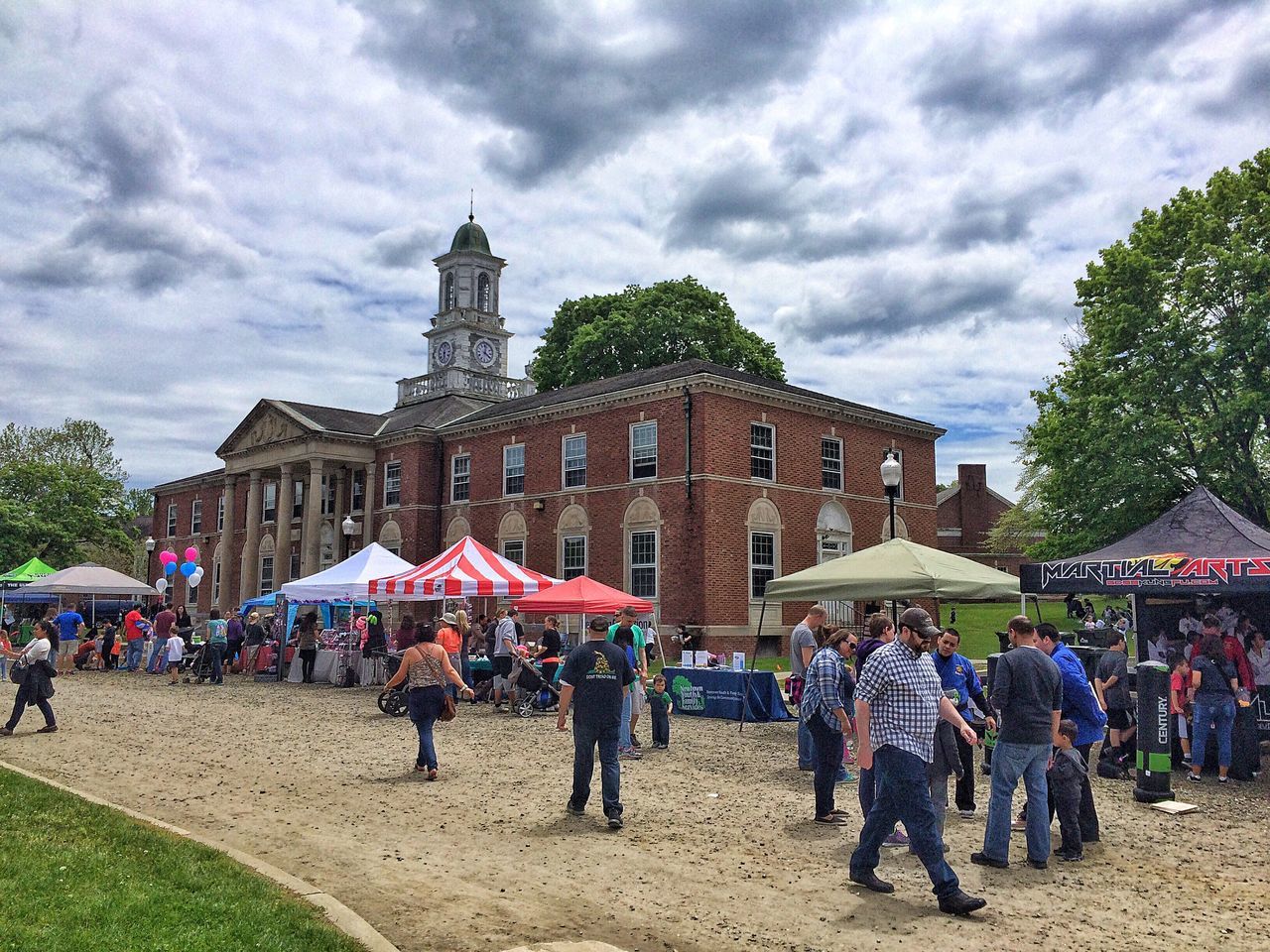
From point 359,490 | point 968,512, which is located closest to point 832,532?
point 359,490

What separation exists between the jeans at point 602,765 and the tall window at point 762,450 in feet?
75.3

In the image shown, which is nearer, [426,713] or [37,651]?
[426,713]

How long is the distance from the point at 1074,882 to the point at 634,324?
133 ft

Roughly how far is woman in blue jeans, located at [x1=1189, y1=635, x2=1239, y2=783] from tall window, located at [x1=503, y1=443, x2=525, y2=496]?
89.2ft

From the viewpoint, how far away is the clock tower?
57344 millimetres

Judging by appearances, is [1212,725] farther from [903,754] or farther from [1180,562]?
[903,754]

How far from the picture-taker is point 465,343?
60.5 m

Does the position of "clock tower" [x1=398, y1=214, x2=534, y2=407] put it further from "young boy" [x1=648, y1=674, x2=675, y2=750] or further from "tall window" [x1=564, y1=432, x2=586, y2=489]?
"young boy" [x1=648, y1=674, x2=675, y2=750]

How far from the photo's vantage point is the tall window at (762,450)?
32.0 meters

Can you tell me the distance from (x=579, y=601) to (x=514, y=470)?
18109 mm

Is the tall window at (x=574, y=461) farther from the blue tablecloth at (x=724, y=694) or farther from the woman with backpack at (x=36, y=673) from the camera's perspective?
the woman with backpack at (x=36, y=673)

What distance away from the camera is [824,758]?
9.36 metres

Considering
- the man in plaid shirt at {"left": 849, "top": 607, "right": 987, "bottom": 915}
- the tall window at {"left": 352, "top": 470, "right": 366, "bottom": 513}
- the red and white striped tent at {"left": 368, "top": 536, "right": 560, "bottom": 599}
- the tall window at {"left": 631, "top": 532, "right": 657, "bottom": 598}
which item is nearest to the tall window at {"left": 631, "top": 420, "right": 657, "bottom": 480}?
the tall window at {"left": 631, "top": 532, "right": 657, "bottom": 598}

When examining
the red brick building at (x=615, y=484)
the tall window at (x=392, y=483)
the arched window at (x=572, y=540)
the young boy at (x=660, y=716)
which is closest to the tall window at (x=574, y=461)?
the red brick building at (x=615, y=484)
